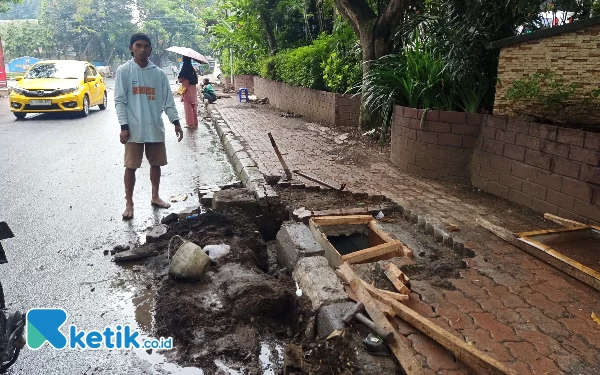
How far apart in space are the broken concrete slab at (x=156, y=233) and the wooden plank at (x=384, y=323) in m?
1.96

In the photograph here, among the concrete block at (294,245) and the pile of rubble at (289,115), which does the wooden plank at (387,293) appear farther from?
the pile of rubble at (289,115)

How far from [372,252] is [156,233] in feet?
6.88

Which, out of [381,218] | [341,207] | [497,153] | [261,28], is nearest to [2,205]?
[341,207]

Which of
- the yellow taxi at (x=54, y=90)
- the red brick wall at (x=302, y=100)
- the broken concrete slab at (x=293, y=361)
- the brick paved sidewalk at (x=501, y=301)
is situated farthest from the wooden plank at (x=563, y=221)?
the yellow taxi at (x=54, y=90)

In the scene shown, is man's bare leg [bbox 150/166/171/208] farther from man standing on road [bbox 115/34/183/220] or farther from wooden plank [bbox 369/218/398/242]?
wooden plank [bbox 369/218/398/242]

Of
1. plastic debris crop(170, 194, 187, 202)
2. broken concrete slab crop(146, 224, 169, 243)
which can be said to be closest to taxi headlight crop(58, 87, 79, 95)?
plastic debris crop(170, 194, 187, 202)

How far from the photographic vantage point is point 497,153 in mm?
5332

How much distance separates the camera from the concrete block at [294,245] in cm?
381

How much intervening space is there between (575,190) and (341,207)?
2.20 meters

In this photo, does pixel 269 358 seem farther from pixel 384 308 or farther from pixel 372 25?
pixel 372 25

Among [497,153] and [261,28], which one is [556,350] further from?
[261,28]

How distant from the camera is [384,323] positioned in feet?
8.98

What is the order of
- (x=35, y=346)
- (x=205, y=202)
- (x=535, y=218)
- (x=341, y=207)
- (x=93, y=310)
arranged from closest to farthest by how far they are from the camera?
(x=35, y=346), (x=93, y=310), (x=535, y=218), (x=341, y=207), (x=205, y=202)

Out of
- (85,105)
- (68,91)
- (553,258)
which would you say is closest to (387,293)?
(553,258)
